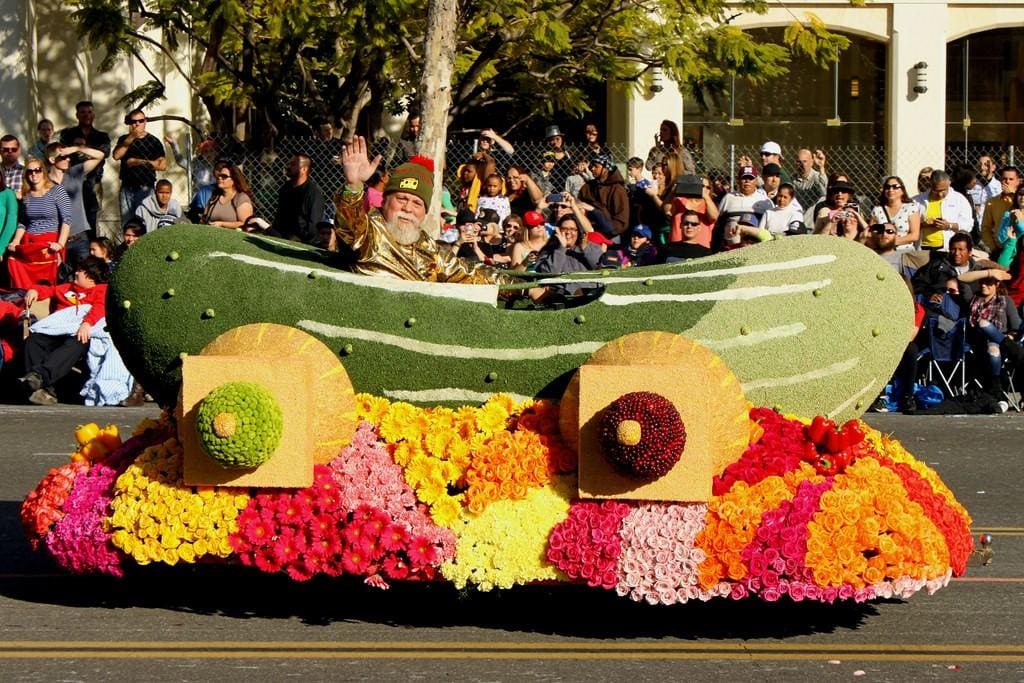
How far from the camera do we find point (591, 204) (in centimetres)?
1566

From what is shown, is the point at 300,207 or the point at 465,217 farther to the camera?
the point at 465,217

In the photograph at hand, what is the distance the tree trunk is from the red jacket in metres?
2.98

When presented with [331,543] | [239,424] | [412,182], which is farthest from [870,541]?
[412,182]

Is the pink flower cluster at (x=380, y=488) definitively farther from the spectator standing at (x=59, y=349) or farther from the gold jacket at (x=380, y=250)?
the spectator standing at (x=59, y=349)

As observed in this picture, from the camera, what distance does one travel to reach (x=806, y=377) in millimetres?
7238

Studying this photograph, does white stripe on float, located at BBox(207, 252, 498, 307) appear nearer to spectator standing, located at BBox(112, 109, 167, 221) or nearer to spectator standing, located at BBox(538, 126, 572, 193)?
spectator standing, located at BBox(112, 109, 167, 221)

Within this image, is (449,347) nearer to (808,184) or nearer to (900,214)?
(900,214)

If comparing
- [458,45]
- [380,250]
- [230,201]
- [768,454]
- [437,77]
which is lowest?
[768,454]

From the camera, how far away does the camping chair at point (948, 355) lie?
13938 millimetres

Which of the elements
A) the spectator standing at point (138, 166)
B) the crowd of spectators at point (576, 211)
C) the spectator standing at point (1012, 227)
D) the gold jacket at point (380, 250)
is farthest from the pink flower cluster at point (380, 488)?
the spectator standing at point (138, 166)

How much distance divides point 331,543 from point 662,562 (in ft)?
4.42

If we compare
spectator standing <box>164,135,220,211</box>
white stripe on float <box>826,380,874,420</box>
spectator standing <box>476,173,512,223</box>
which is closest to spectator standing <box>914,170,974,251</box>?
spectator standing <box>476,173,512,223</box>

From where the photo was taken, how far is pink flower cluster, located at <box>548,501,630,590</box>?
21.4 ft

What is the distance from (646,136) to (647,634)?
18297mm
